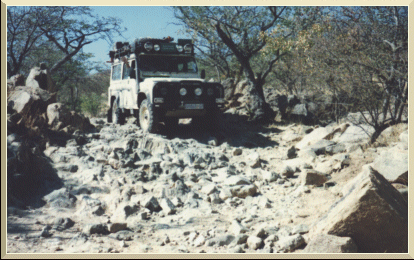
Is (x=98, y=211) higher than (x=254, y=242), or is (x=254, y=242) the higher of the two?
(x=98, y=211)

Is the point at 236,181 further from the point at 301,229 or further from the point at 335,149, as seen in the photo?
the point at 335,149

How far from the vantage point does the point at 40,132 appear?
25.0ft

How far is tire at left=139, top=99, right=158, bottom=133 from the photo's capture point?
8.57 m

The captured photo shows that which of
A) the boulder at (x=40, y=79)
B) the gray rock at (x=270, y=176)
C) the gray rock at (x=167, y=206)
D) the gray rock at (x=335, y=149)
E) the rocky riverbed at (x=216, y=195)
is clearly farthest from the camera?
the boulder at (x=40, y=79)

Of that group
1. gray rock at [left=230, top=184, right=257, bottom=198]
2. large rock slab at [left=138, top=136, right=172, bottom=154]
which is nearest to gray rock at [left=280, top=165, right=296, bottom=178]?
gray rock at [left=230, top=184, right=257, bottom=198]

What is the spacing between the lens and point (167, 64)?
9531 millimetres

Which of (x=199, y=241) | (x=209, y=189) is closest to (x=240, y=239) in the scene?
(x=199, y=241)

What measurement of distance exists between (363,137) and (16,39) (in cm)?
962

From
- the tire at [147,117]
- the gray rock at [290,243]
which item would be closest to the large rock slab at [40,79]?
the tire at [147,117]

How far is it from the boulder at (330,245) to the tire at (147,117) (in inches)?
211

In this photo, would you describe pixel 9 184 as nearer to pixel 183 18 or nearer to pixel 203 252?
pixel 203 252

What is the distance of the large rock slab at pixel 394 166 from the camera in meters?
5.29

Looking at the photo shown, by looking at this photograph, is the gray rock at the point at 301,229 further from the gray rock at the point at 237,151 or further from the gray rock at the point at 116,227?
the gray rock at the point at 237,151

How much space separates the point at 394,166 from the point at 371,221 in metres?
1.85
